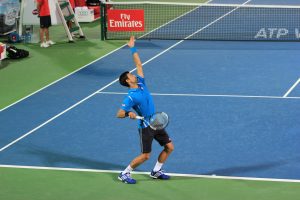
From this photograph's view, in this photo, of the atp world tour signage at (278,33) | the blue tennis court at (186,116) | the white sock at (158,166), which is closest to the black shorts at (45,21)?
the blue tennis court at (186,116)

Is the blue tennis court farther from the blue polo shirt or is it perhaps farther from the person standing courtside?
the person standing courtside

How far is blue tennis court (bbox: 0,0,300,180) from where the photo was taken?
1435cm

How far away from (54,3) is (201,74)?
690cm

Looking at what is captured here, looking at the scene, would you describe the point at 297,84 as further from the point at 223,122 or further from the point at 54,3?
the point at 54,3

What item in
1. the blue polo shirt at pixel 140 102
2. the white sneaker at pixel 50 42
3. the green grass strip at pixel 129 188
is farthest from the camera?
the white sneaker at pixel 50 42

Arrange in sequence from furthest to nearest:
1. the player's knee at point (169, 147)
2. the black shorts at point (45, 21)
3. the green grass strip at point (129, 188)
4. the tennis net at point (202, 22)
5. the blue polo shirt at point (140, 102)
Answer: the tennis net at point (202, 22)
the black shorts at point (45, 21)
the player's knee at point (169, 147)
the blue polo shirt at point (140, 102)
the green grass strip at point (129, 188)

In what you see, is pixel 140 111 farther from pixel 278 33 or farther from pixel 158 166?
pixel 278 33

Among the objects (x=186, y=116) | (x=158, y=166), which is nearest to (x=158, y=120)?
(x=158, y=166)

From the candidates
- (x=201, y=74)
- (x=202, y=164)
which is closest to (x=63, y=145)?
(x=202, y=164)

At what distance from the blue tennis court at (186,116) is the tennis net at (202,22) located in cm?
173

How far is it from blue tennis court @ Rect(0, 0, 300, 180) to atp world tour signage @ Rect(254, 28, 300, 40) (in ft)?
4.48

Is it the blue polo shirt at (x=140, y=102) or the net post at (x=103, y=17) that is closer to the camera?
the blue polo shirt at (x=140, y=102)

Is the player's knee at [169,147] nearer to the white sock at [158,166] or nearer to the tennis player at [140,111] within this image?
the tennis player at [140,111]

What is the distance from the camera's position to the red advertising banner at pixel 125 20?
2559 centimetres
